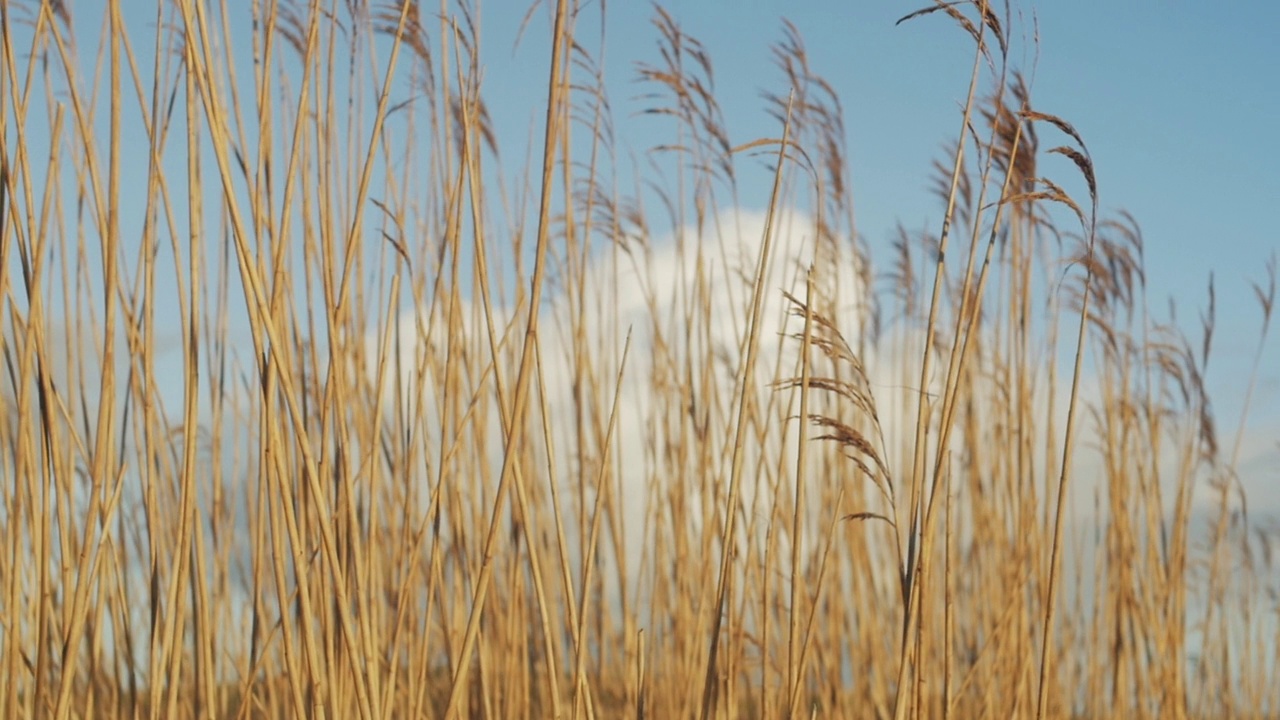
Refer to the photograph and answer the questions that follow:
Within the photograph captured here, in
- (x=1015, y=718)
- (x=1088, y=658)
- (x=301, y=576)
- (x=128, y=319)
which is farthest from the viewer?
(x=1088, y=658)

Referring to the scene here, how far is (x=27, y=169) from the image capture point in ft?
3.84

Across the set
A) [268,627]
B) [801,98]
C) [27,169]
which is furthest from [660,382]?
[27,169]

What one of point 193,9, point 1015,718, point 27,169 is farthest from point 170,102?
point 1015,718

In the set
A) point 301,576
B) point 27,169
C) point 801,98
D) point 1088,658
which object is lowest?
point 1088,658

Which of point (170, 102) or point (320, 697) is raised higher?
point (170, 102)

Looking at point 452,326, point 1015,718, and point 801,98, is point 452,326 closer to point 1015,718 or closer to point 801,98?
point 1015,718

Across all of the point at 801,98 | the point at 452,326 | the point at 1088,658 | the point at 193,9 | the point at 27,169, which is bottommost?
the point at 1088,658

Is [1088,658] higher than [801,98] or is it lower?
lower

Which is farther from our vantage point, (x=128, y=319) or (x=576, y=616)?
(x=128, y=319)

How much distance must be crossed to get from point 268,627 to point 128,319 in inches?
22.2

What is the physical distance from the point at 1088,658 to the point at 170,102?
2.14 metres

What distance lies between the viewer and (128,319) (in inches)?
53.4

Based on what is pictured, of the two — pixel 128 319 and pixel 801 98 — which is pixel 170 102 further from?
pixel 801 98

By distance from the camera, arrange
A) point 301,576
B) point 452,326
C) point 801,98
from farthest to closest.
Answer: point 801,98
point 452,326
point 301,576
